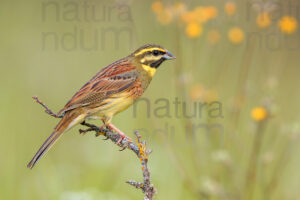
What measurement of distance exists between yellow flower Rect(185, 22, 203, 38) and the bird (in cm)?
115

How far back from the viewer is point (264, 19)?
625cm

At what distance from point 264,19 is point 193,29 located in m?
0.78

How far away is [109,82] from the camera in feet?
18.1

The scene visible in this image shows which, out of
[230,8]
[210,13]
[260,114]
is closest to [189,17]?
[210,13]

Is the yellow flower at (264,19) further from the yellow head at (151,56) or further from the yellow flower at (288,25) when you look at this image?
the yellow head at (151,56)

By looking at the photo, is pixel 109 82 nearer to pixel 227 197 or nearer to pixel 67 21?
pixel 227 197

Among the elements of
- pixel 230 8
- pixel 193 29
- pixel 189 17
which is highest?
pixel 230 8

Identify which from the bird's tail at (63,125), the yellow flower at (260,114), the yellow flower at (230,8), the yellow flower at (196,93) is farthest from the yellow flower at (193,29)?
the bird's tail at (63,125)

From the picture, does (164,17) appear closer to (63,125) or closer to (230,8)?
(230,8)

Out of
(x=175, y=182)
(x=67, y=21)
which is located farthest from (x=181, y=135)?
(x=67, y=21)

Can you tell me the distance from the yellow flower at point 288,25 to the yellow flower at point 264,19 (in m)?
0.14

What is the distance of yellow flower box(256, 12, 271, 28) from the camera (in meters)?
6.25

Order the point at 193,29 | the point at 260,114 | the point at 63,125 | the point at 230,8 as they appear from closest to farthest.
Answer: the point at 63,125, the point at 260,114, the point at 230,8, the point at 193,29

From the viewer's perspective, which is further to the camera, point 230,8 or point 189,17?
point 189,17
